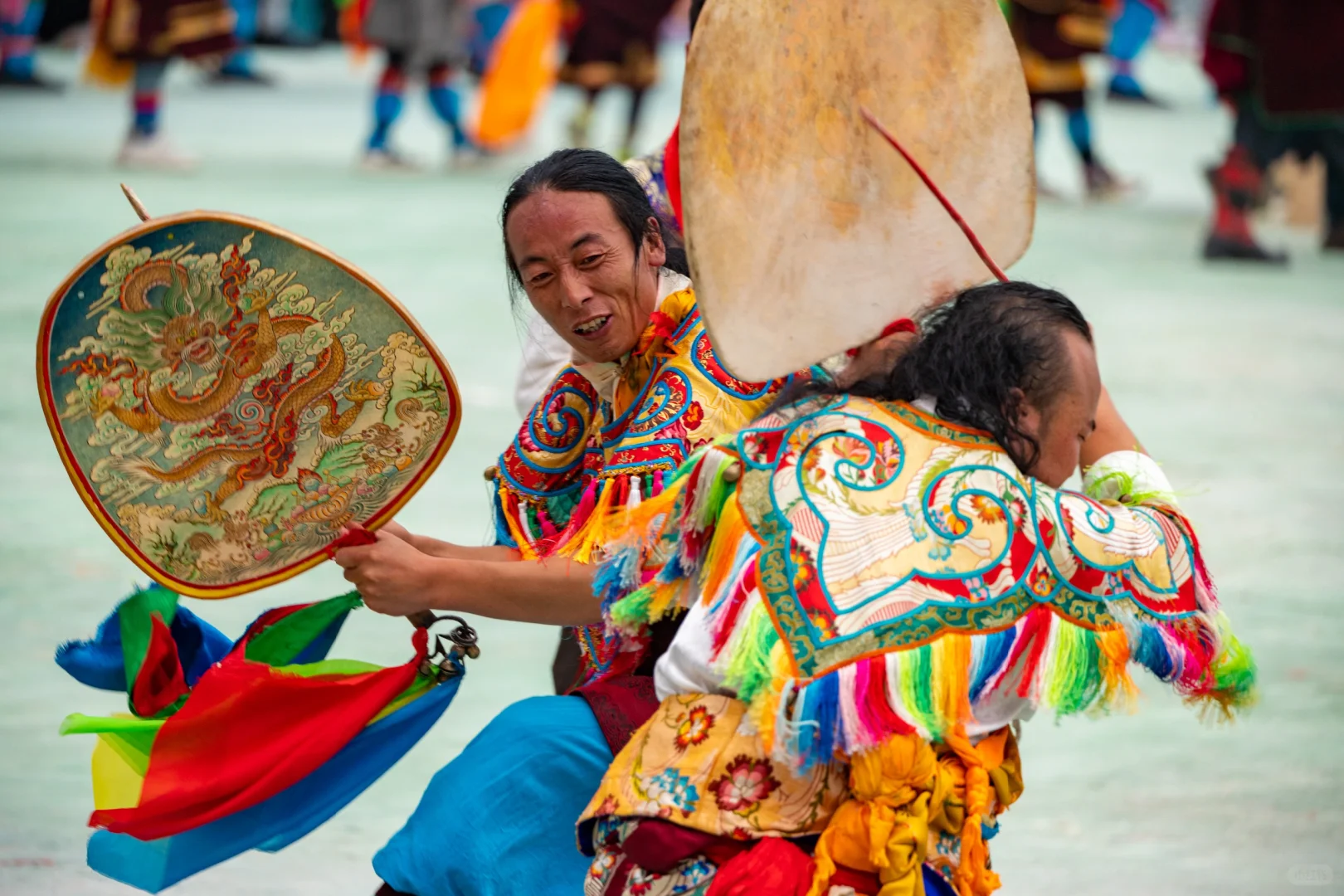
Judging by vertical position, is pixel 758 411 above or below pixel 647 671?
above

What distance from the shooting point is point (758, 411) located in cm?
181

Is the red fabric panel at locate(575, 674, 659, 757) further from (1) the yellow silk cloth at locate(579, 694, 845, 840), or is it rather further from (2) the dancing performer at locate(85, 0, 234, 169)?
(2) the dancing performer at locate(85, 0, 234, 169)

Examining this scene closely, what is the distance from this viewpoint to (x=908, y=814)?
1.51 metres

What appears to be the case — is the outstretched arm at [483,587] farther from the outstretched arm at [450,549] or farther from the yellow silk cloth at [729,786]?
the yellow silk cloth at [729,786]

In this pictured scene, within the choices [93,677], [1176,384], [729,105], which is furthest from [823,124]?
[1176,384]

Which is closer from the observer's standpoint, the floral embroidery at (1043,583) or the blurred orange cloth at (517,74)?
the floral embroidery at (1043,583)

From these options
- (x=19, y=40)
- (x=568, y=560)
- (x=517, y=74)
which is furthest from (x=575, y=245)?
(x=19, y=40)

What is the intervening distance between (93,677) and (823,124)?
3.55 feet

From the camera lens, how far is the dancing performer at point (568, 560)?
177 centimetres

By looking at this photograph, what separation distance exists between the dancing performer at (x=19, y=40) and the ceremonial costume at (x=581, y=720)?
39.4 ft

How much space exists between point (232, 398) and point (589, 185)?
440mm

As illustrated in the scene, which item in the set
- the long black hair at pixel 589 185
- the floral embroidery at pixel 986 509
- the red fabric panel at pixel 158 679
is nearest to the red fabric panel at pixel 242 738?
the red fabric panel at pixel 158 679

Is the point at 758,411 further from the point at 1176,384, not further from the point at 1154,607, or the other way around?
the point at 1176,384

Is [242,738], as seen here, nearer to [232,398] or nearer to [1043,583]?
[232,398]
